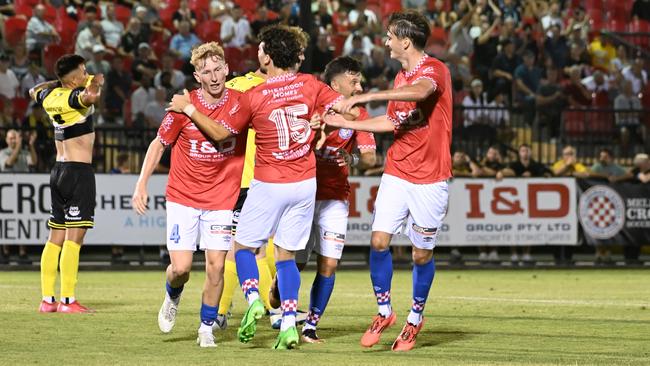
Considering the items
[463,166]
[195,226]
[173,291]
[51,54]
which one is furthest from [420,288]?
[51,54]

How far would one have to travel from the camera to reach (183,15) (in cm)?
2614

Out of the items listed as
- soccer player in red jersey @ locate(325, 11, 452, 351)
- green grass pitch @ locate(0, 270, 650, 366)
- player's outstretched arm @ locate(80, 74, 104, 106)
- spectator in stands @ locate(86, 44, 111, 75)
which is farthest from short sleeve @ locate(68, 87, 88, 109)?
spectator in stands @ locate(86, 44, 111, 75)

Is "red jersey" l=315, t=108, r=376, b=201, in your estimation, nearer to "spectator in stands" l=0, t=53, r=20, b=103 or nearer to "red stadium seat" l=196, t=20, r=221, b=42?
"spectator in stands" l=0, t=53, r=20, b=103

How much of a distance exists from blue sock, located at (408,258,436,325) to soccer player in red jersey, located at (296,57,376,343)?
2.24 feet

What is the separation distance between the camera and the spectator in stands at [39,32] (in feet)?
79.5

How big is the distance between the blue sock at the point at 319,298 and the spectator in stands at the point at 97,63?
14119 mm

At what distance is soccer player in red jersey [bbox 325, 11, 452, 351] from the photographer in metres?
10.0

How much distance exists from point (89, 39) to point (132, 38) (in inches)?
40.2

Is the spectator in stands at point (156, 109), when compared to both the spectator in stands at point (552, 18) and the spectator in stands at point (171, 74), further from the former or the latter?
the spectator in stands at point (552, 18)

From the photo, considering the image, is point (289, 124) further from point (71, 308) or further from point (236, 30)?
point (236, 30)

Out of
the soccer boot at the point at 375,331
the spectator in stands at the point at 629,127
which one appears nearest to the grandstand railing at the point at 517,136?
the spectator in stands at the point at 629,127

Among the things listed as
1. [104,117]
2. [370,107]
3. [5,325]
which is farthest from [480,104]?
[5,325]

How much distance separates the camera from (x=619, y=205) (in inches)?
893

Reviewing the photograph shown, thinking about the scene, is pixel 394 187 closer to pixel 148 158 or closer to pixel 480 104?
pixel 148 158
